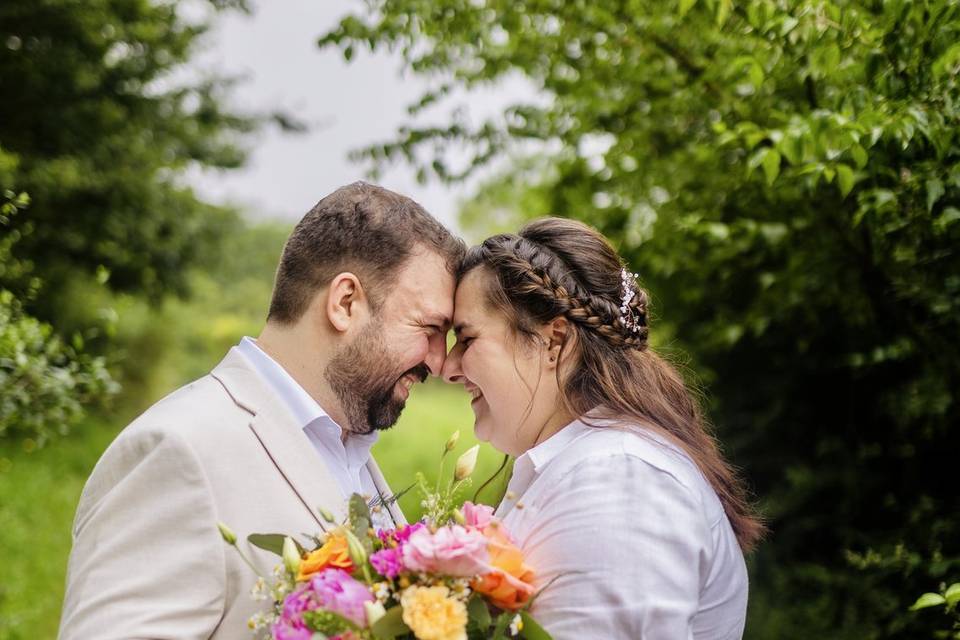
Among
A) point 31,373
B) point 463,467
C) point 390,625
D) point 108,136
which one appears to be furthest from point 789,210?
point 108,136

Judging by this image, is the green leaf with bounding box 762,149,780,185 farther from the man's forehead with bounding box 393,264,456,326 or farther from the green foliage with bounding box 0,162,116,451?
the green foliage with bounding box 0,162,116,451

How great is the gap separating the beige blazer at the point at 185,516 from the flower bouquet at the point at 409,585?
171 mm

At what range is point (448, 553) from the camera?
1.80 metres

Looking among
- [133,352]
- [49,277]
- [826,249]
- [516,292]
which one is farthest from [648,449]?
[133,352]

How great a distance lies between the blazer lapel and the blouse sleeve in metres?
0.61

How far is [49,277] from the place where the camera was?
34.8 feet

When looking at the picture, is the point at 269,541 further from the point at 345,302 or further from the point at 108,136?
the point at 108,136

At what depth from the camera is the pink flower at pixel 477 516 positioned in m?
2.00

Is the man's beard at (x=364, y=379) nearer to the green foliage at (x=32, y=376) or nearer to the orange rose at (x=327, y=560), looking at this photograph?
the orange rose at (x=327, y=560)

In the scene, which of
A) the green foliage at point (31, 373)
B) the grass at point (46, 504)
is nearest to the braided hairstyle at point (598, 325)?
the grass at point (46, 504)

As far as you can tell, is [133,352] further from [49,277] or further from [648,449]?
[648,449]

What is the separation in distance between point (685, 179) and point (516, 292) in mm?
2596

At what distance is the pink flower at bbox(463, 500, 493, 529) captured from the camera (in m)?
2.00

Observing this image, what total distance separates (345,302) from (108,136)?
29.1ft
